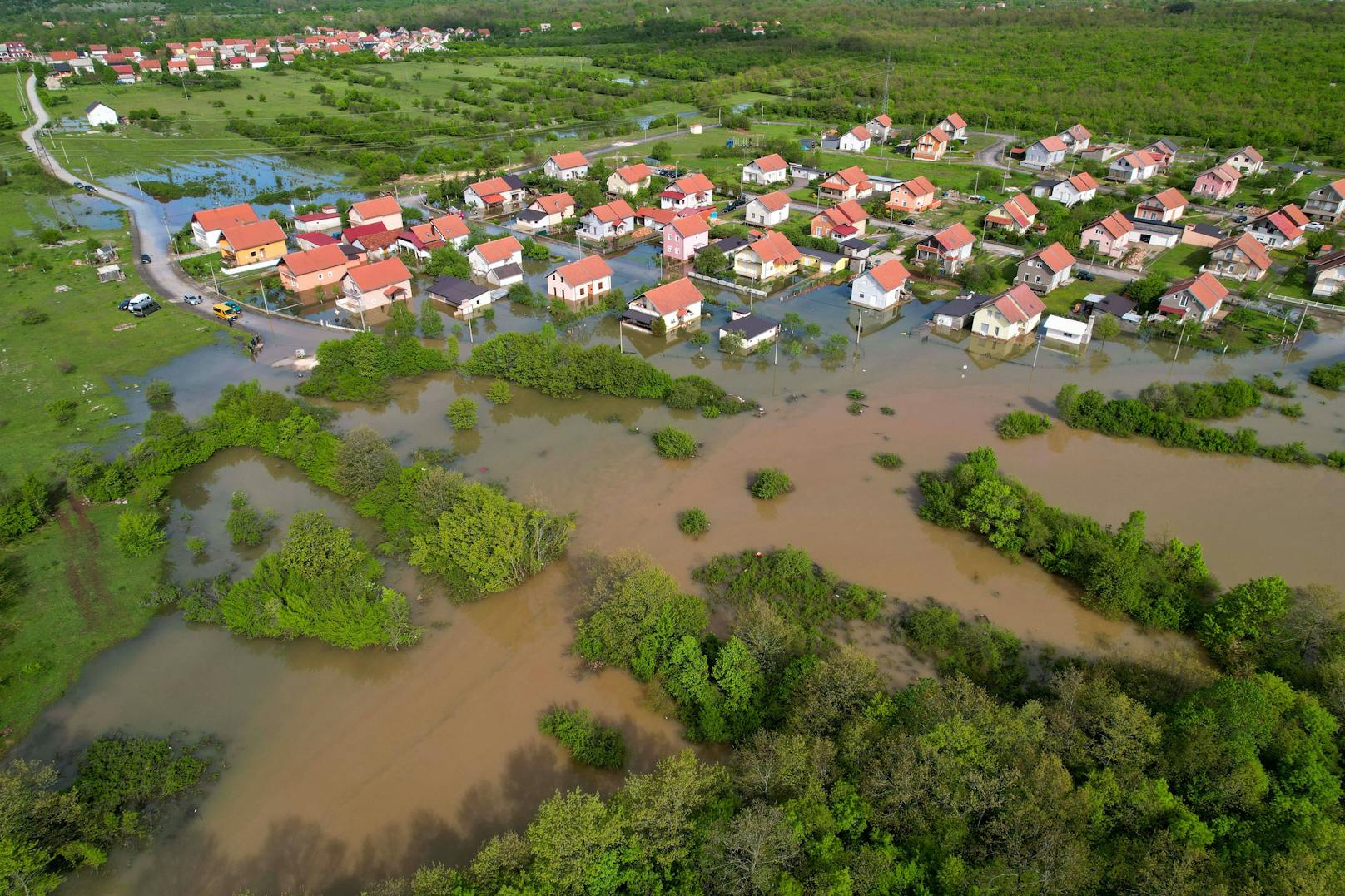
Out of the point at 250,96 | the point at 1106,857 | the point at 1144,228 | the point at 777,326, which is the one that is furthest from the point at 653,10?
the point at 1106,857

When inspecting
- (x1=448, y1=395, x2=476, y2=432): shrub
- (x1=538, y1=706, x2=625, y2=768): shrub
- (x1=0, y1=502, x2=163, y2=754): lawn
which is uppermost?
(x1=448, y1=395, x2=476, y2=432): shrub

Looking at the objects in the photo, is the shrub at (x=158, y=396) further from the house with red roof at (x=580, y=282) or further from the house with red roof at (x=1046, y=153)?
the house with red roof at (x=1046, y=153)

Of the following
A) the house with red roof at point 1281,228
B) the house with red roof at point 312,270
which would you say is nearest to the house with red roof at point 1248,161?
the house with red roof at point 1281,228

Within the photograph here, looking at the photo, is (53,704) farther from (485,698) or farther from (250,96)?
(250,96)

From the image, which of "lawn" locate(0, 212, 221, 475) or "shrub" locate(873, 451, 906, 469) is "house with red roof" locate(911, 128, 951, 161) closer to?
"shrub" locate(873, 451, 906, 469)

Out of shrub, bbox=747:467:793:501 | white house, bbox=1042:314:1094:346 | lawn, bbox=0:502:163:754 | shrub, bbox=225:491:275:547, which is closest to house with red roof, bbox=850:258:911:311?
white house, bbox=1042:314:1094:346

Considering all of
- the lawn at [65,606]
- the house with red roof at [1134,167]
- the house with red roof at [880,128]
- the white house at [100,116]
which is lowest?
the lawn at [65,606]
